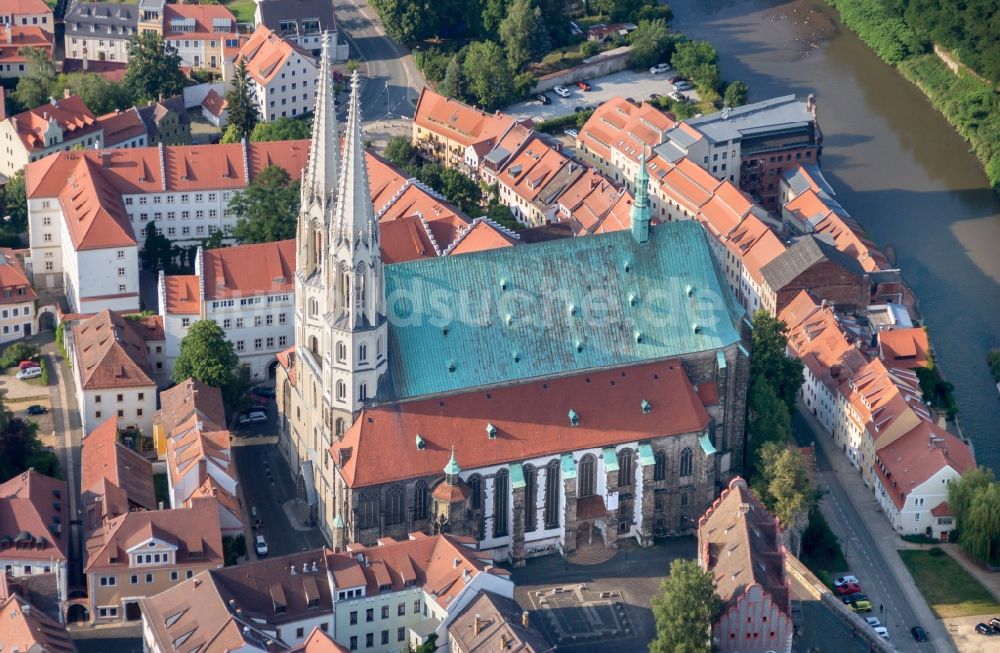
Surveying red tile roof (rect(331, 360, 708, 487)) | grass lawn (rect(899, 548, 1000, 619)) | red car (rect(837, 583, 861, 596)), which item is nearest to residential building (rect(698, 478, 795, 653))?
red car (rect(837, 583, 861, 596))

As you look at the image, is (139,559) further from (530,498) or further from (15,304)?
(15,304)

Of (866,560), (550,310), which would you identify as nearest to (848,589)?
(866,560)

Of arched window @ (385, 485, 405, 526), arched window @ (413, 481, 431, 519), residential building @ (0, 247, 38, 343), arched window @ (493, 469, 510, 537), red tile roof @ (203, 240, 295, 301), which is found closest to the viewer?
arched window @ (385, 485, 405, 526)

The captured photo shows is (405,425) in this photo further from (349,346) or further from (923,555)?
(923,555)

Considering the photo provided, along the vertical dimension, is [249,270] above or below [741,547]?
above

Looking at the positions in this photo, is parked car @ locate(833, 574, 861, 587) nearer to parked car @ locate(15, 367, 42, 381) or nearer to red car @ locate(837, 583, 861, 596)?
red car @ locate(837, 583, 861, 596)

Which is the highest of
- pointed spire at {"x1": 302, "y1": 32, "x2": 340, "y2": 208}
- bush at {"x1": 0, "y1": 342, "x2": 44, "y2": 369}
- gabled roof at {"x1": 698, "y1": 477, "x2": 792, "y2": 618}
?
pointed spire at {"x1": 302, "y1": 32, "x2": 340, "y2": 208}

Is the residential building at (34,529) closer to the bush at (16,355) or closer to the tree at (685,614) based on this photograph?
the bush at (16,355)
